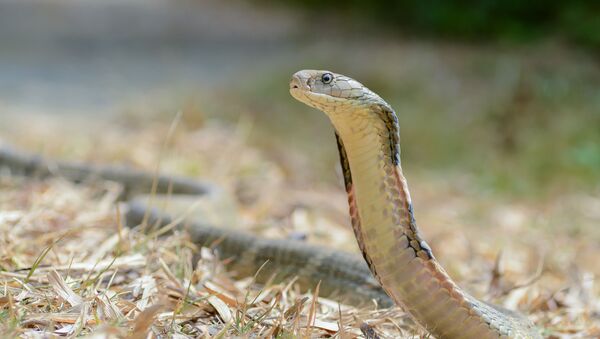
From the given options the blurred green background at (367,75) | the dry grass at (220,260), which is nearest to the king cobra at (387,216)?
the dry grass at (220,260)

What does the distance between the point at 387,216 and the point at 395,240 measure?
8 centimetres

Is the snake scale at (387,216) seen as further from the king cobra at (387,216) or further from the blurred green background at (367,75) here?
the blurred green background at (367,75)

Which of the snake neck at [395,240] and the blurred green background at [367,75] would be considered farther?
the blurred green background at [367,75]

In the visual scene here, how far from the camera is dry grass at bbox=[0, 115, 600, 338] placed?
9.09ft

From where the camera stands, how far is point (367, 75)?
11016 millimetres

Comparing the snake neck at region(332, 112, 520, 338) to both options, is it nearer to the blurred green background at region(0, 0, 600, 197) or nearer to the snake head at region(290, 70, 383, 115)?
the snake head at region(290, 70, 383, 115)

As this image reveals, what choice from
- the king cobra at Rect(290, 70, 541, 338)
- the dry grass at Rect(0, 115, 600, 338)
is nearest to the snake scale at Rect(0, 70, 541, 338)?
the king cobra at Rect(290, 70, 541, 338)

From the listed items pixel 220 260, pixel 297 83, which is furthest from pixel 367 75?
pixel 297 83

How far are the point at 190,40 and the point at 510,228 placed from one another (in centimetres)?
903

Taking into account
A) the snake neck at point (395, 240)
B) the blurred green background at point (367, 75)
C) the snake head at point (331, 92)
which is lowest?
the blurred green background at point (367, 75)

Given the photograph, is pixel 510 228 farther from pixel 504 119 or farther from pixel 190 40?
pixel 190 40

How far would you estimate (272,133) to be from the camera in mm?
9406

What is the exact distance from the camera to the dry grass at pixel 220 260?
2771 mm

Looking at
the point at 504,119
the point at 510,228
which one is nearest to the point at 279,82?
the point at 504,119
